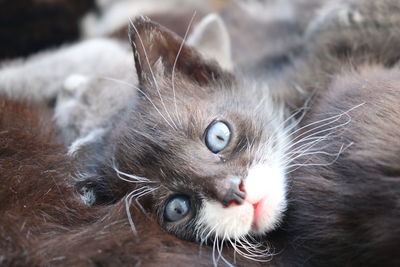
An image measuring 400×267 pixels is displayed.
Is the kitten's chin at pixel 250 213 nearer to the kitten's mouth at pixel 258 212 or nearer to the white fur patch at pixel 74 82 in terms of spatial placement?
the kitten's mouth at pixel 258 212

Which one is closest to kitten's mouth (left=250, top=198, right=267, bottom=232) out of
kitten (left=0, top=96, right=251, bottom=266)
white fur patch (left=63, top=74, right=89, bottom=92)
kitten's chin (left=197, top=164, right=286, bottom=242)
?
kitten's chin (left=197, top=164, right=286, bottom=242)

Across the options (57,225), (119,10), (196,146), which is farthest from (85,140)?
(119,10)

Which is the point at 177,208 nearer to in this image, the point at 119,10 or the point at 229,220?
the point at 229,220

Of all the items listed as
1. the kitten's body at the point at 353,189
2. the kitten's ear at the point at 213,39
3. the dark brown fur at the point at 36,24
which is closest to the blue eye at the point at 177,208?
the kitten's body at the point at 353,189

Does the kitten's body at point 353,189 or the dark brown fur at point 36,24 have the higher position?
the kitten's body at point 353,189

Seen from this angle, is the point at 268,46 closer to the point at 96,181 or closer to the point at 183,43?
the point at 183,43

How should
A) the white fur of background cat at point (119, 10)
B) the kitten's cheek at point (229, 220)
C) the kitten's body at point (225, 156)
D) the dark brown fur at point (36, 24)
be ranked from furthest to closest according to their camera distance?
the white fur of background cat at point (119, 10)
the dark brown fur at point (36, 24)
the kitten's cheek at point (229, 220)
the kitten's body at point (225, 156)

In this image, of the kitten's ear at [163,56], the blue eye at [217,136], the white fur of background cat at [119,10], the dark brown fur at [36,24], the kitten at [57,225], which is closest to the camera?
the kitten at [57,225]

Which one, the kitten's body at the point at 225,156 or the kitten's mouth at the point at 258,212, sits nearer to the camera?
the kitten's body at the point at 225,156
